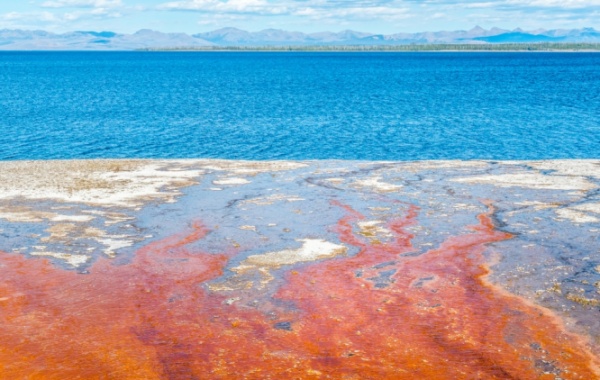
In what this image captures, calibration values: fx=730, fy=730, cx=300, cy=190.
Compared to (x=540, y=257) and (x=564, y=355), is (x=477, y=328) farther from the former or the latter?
(x=540, y=257)

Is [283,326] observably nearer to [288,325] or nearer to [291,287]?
[288,325]

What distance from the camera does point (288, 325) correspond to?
13938 mm

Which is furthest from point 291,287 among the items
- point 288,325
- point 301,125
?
point 301,125

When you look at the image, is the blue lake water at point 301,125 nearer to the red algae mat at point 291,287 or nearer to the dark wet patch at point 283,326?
the red algae mat at point 291,287

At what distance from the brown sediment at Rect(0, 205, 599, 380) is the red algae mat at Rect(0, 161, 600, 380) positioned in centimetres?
5

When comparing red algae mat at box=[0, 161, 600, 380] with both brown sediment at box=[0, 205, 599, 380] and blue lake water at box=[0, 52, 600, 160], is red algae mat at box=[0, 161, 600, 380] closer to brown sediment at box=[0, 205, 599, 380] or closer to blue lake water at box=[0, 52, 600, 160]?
brown sediment at box=[0, 205, 599, 380]

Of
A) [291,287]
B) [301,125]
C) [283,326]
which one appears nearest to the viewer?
[283,326]

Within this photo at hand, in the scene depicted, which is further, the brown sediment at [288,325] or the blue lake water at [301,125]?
the blue lake water at [301,125]

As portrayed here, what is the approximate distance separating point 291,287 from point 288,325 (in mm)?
2067

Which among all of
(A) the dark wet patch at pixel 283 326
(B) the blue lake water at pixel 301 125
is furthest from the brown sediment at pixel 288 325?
(B) the blue lake water at pixel 301 125

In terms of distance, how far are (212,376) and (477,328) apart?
5.18 metres

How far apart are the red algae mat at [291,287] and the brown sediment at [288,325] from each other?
1.8 inches

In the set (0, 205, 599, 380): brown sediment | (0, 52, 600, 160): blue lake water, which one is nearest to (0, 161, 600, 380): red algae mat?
(0, 205, 599, 380): brown sediment

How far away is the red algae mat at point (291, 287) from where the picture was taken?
41.0 ft
